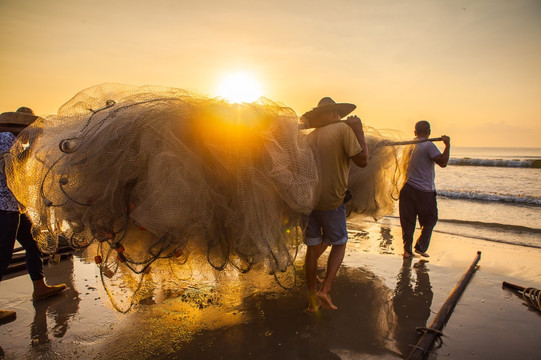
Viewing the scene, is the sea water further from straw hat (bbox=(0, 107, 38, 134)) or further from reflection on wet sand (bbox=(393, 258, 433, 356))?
straw hat (bbox=(0, 107, 38, 134))

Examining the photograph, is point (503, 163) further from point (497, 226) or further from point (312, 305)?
point (312, 305)

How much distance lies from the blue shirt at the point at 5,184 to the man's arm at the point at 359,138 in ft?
12.2

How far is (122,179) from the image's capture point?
2631 millimetres

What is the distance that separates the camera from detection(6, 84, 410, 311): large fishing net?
2590 millimetres

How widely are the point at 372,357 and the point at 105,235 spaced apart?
2.52m

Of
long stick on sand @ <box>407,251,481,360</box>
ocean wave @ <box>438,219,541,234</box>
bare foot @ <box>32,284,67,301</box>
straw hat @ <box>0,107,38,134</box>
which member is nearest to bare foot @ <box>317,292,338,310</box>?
long stick on sand @ <box>407,251,481,360</box>

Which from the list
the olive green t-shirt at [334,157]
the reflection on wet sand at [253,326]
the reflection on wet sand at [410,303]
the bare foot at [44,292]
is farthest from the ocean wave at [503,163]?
the bare foot at [44,292]

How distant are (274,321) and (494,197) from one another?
14122 mm

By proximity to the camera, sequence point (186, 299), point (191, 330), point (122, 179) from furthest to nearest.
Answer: point (186, 299) < point (191, 330) < point (122, 179)

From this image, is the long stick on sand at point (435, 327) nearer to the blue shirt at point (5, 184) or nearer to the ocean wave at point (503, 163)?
the blue shirt at point (5, 184)

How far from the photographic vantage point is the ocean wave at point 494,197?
12805 millimetres

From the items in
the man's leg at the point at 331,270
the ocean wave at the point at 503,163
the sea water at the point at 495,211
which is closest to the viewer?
the man's leg at the point at 331,270

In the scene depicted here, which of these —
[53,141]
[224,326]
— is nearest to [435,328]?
[224,326]

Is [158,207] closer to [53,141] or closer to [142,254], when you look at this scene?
[142,254]
